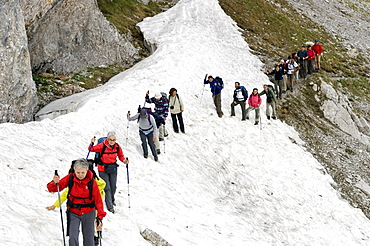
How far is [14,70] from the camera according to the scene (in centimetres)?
1811

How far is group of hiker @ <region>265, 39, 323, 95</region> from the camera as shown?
25.9 meters

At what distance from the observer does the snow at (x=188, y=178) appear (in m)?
11.0

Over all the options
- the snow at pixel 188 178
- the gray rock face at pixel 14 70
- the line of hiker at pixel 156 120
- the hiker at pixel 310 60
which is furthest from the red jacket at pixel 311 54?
the gray rock face at pixel 14 70

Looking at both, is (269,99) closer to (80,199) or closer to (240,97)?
(240,97)

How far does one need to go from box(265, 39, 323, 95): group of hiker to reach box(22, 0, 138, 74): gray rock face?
12.9m

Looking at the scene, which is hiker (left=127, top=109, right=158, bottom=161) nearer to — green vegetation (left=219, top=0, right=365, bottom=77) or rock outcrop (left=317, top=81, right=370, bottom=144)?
rock outcrop (left=317, top=81, right=370, bottom=144)

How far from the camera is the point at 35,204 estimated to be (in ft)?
34.1

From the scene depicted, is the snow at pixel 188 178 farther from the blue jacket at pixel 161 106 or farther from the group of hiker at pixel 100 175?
the blue jacket at pixel 161 106

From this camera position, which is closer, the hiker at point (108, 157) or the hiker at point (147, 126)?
the hiker at point (108, 157)

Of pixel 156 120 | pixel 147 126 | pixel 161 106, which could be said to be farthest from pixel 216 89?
pixel 147 126

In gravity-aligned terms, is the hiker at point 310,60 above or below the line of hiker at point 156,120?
above

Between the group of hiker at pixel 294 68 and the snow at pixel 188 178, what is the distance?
3.70 meters

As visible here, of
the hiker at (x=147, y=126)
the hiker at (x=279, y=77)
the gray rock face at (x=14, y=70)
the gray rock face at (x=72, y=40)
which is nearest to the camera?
the hiker at (x=147, y=126)

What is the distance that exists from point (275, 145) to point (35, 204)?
14.3 m
